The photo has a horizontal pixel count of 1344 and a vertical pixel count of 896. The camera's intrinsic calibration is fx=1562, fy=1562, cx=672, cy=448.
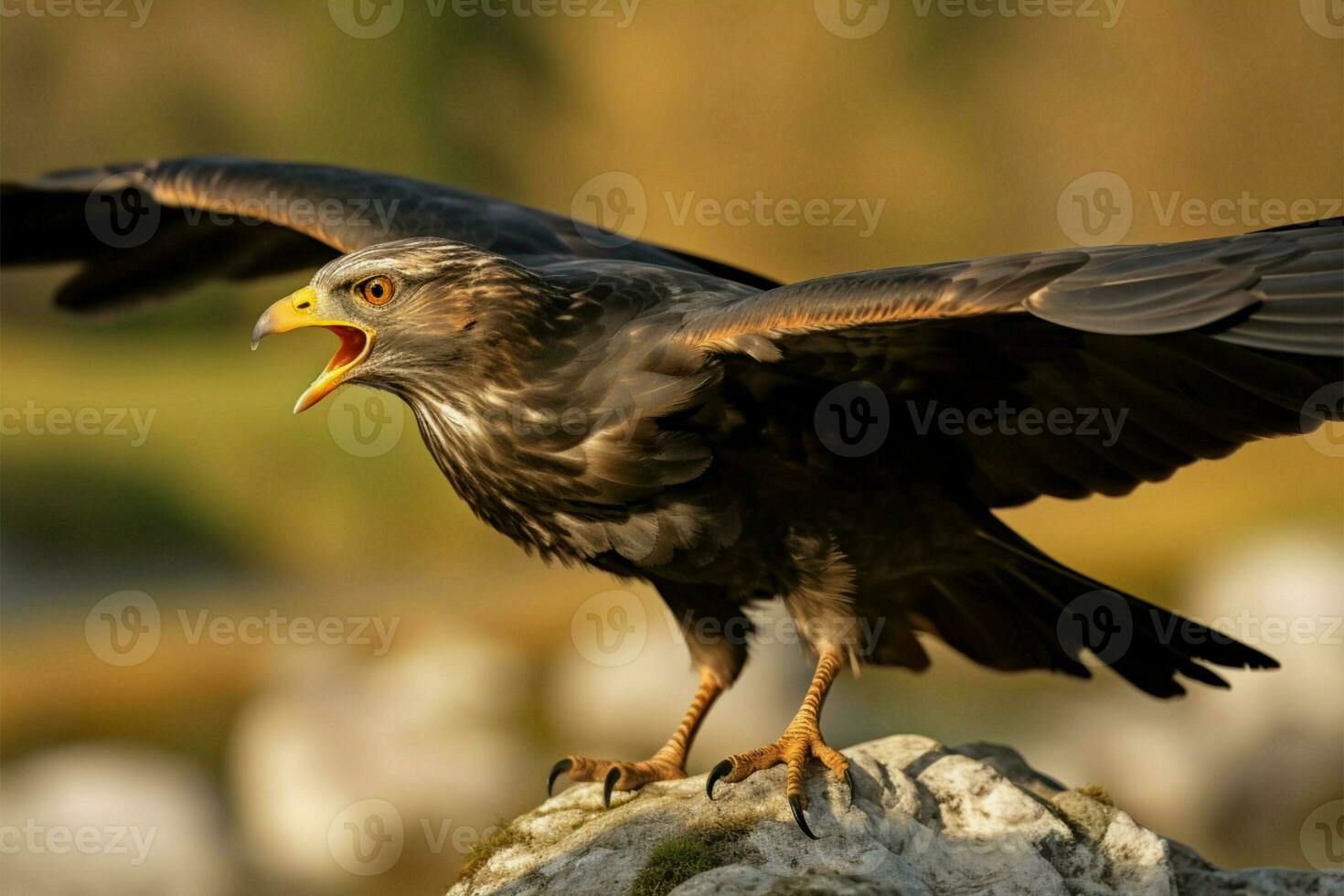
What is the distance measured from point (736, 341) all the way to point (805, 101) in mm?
15356

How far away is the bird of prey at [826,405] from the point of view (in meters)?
4.36

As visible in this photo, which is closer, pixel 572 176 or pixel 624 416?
pixel 624 416

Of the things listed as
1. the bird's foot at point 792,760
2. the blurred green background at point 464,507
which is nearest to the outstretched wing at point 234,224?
the blurred green background at point 464,507

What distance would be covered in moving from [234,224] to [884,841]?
479cm

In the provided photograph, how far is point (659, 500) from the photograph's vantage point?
5.05m

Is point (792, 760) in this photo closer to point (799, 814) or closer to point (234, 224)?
point (799, 814)

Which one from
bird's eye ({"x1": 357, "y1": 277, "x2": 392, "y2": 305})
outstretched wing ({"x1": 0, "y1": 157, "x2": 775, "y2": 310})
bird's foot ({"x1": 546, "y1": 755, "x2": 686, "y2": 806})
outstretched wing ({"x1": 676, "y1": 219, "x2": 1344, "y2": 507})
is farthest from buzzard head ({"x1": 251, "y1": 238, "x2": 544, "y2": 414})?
bird's foot ({"x1": 546, "y1": 755, "x2": 686, "y2": 806})

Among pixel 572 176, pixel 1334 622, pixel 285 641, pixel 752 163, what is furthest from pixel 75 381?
pixel 1334 622

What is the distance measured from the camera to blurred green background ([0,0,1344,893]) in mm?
13789

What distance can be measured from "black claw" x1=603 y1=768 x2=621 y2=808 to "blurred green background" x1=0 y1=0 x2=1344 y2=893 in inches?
147

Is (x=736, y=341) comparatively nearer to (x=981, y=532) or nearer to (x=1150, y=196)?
(x=981, y=532)

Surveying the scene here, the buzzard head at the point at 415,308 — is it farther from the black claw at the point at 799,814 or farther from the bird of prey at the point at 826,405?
the black claw at the point at 799,814

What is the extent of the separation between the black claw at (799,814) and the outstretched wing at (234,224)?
2617 mm

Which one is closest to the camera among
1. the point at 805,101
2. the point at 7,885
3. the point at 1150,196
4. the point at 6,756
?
the point at 7,885
